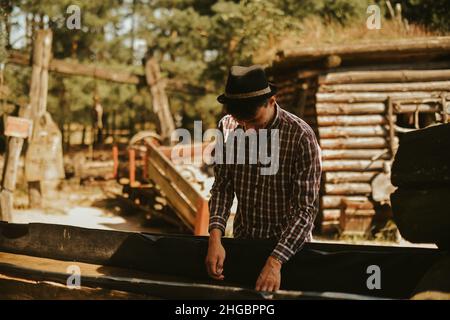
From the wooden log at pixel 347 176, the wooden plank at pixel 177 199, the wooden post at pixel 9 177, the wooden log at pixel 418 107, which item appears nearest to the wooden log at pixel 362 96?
the wooden log at pixel 418 107

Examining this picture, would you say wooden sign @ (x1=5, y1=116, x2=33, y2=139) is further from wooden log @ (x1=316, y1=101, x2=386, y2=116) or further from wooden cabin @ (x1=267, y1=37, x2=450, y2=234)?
wooden log @ (x1=316, y1=101, x2=386, y2=116)

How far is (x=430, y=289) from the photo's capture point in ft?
6.75

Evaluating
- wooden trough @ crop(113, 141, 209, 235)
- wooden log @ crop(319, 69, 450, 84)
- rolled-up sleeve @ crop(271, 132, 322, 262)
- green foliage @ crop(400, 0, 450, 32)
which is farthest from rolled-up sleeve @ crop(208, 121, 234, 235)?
green foliage @ crop(400, 0, 450, 32)

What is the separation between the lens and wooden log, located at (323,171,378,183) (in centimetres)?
896

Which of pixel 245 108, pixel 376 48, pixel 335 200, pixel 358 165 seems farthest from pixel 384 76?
pixel 245 108

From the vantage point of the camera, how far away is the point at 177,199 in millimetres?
8641

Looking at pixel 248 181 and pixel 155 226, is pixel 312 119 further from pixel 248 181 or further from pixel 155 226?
pixel 248 181

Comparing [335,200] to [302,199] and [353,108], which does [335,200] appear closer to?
[353,108]

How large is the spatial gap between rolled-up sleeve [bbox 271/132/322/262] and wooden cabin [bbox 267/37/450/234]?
643cm

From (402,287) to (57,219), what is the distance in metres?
8.36

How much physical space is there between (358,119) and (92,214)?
639cm

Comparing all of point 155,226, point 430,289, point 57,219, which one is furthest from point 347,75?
point 430,289

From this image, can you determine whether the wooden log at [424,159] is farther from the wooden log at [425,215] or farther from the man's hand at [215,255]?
the man's hand at [215,255]

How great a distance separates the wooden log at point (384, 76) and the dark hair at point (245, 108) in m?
6.90
